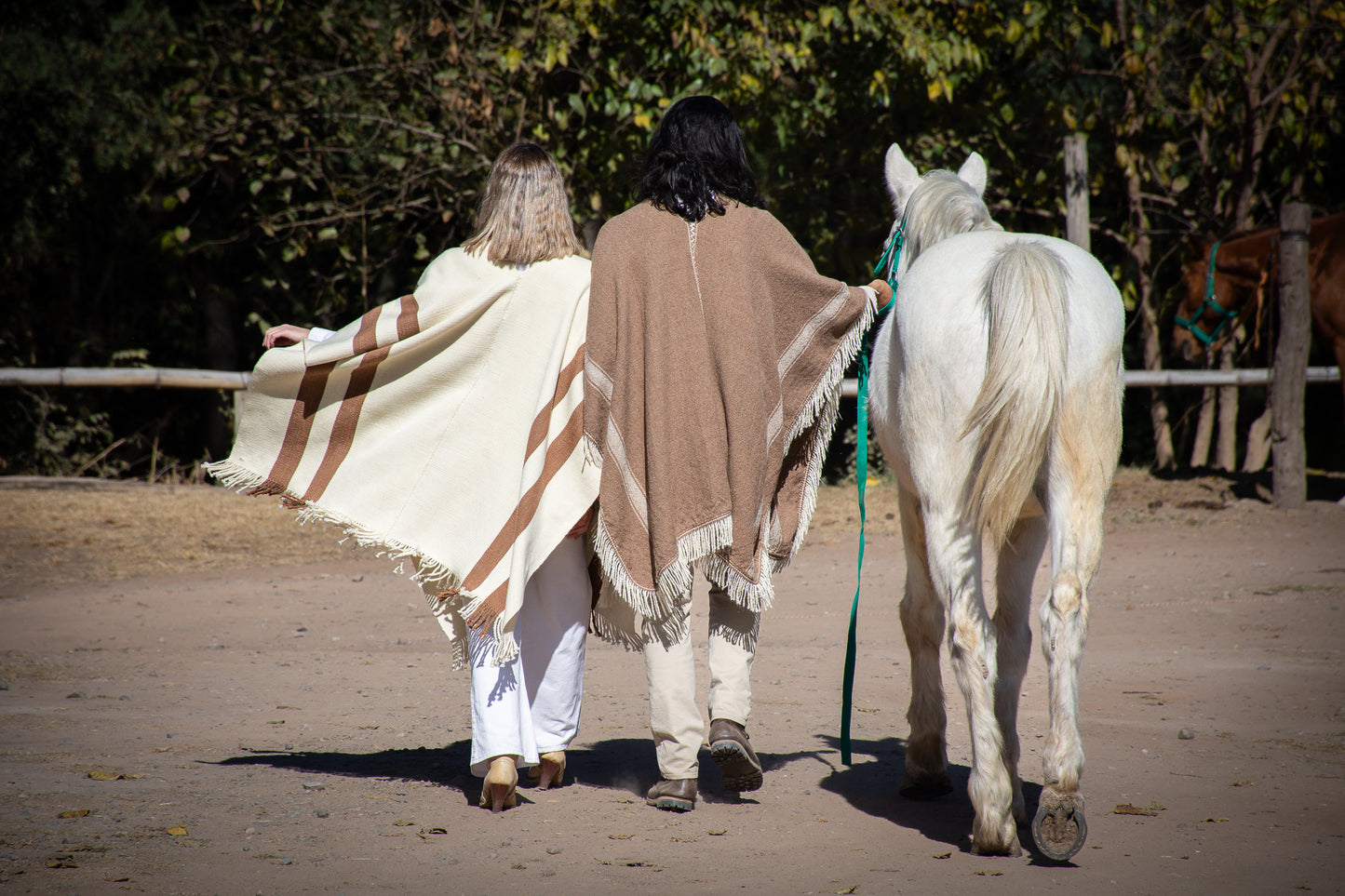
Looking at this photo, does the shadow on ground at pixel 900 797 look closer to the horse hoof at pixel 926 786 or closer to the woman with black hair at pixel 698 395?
the horse hoof at pixel 926 786

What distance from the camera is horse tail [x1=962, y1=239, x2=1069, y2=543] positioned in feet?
9.76

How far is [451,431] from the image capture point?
12.0ft

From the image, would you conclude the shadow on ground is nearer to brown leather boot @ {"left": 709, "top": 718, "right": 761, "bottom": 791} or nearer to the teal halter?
brown leather boot @ {"left": 709, "top": 718, "right": 761, "bottom": 791}

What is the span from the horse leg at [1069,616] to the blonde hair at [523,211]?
5.38ft

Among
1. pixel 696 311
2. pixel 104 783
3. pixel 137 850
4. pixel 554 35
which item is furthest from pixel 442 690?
pixel 554 35

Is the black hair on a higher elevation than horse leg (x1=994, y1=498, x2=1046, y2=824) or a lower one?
higher

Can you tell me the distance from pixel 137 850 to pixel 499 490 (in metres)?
1.36

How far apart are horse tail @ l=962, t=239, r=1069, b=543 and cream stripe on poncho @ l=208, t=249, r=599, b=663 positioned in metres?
1.15

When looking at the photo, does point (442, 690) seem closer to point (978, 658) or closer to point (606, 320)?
point (606, 320)

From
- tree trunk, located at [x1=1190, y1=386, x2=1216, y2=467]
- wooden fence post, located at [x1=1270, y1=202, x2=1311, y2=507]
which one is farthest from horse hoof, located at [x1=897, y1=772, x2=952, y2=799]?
tree trunk, located at [x1=1190, y1=386, x2=1216, y2=467]

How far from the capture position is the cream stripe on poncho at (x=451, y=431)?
3.48 meters

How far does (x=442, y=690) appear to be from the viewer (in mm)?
5090

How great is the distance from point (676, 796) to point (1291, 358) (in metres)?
8.01

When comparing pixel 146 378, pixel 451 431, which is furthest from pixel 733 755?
pixel 146 378
